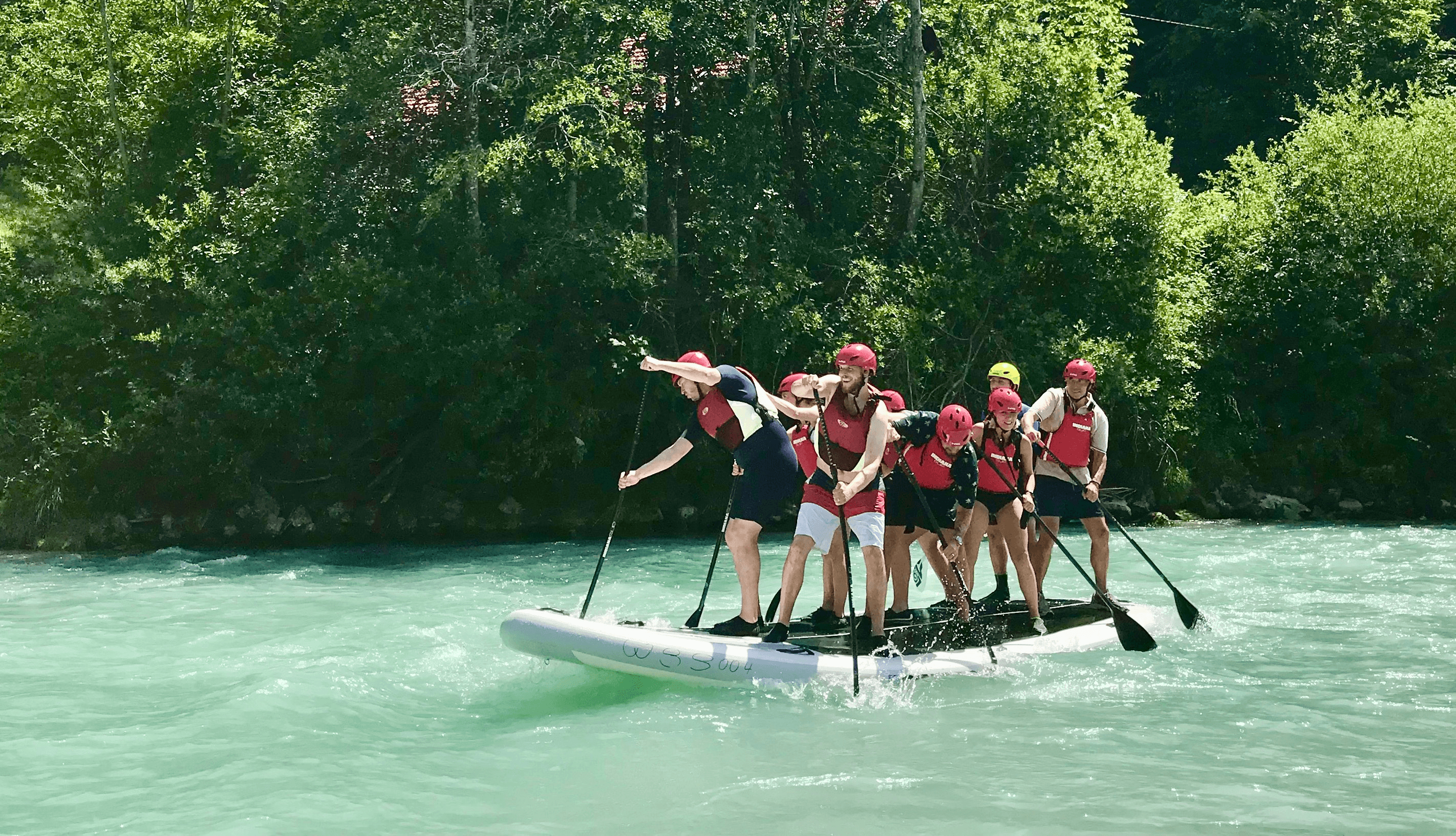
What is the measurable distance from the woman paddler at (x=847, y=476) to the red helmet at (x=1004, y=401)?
1.19 metres

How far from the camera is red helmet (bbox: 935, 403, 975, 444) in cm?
888

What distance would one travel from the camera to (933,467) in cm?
918

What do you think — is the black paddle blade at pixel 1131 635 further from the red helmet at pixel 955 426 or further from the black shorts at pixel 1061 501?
the red helmet at pixel 955 426

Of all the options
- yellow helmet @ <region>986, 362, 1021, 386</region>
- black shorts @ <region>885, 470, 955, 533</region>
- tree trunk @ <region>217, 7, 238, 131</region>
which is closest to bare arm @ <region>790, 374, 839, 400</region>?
black shorts @ <region>885, 470, 955, 533</region>

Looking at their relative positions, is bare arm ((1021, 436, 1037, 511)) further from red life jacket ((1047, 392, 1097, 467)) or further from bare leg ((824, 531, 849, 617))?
bare leg ((824, 531, 849, 617))

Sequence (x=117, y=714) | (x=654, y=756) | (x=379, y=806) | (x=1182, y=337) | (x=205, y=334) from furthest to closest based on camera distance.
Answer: (x=1182, y=337)
(x=205, y=334)
(x=117, y=714)
(x=654, y=756)
(x=379, y=806)

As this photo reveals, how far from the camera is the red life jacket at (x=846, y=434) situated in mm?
8227

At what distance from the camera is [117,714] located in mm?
8055

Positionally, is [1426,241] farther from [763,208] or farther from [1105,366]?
[763,208]

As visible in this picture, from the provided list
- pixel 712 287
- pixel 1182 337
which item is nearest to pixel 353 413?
pixel 712 287

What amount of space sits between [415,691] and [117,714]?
173cm

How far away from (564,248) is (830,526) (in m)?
11.7

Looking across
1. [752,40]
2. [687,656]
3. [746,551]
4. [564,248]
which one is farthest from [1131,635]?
[752,40]

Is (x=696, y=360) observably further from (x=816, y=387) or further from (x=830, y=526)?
(x=830, y=526)
